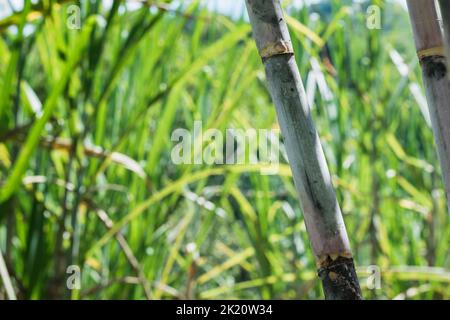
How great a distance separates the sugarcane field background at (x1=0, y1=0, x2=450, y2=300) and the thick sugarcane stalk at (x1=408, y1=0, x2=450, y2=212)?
0.19 metres

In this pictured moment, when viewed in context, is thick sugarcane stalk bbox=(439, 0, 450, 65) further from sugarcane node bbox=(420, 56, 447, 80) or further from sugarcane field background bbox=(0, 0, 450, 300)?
sugarcane field background bbox=(0, 0, 450, 300)

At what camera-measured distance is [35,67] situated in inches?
58.7

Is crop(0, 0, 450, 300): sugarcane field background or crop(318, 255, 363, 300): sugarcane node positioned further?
crop(0, 0, 450, 300): sugarcane field background

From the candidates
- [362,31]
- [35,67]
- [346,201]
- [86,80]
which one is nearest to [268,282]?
[346,201]

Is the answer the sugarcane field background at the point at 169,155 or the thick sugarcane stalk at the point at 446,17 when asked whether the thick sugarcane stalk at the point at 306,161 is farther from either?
the sugarcane field background at the point at 169,155

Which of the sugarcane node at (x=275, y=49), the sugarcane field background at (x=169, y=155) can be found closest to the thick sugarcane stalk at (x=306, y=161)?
the sugarcane node at (x=275, y=49)

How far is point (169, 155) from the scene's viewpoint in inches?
51.1

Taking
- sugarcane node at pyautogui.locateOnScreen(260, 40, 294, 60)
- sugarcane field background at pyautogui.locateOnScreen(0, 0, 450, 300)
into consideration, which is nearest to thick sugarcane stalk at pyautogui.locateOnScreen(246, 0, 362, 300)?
sugarcane node at pyautogui.locateOnScreen(260, 40, 294, 60)

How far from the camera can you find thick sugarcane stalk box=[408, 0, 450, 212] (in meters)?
0.35

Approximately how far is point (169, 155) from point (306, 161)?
0.96 metres

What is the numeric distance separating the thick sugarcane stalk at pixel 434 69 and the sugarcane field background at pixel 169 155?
0.19 m

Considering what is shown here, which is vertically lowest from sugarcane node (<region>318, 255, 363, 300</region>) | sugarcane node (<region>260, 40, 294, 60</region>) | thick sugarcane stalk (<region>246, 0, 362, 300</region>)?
sugarcane node (<region>318, 255, 363, 300</region>)

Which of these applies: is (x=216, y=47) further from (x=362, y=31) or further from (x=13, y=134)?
(x=362, y=31)

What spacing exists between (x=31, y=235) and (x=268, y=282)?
0.35 m
